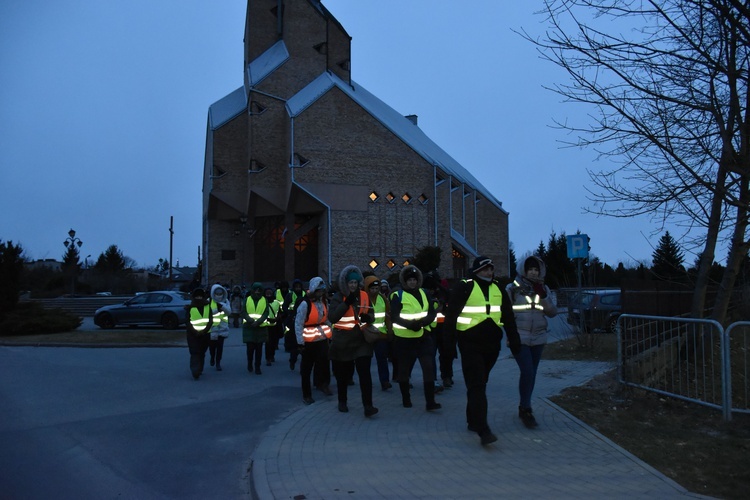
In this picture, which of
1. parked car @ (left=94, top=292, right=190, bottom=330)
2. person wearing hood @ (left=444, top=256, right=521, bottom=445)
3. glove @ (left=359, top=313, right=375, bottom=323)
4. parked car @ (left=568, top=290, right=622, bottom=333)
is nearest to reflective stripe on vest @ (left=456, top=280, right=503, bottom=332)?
person wearing hood @ (left=444, top=256, right=521, bottom=445)

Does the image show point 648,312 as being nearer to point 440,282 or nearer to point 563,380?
point 563,380

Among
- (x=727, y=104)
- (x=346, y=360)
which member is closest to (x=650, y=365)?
(x=727, y=104)

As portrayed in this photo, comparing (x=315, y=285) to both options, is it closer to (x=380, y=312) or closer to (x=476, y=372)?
(x=380, y=312)

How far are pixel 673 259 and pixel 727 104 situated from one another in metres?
4.46

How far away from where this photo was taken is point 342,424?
700 cm

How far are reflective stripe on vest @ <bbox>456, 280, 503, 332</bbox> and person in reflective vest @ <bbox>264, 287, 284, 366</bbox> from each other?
6600 millimetres

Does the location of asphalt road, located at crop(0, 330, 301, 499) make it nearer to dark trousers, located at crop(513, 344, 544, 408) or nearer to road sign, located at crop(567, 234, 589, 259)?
dark trousers, located at crop(513, 344, 544, 408)

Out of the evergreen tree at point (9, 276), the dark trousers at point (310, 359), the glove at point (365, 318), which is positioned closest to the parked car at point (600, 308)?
the dark trousers at point (310, 359)

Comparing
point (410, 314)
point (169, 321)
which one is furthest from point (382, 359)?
point (169, 321)

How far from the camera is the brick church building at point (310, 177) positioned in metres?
40.1

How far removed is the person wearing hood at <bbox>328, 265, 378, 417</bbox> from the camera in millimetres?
7602

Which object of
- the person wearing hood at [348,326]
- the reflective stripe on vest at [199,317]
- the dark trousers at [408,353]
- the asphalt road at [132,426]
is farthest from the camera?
the reflective stripe on vest at [199,317]

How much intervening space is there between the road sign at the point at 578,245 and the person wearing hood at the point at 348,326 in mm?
7397

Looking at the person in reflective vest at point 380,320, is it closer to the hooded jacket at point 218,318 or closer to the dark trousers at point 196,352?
the dark trousers at point 196,352
